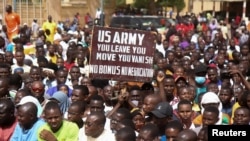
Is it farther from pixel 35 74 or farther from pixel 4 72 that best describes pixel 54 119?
pixel 35 74

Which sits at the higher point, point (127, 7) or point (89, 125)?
point (127, 7)

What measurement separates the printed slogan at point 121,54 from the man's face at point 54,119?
2139mm

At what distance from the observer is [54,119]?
5062mm

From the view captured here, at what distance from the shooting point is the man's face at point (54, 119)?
5059 mm

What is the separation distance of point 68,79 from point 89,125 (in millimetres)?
3333

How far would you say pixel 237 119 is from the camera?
5422 mm

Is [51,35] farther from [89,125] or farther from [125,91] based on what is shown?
[89,125]

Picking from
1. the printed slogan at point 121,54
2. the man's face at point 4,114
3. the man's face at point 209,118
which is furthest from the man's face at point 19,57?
the man's face at point 209,118

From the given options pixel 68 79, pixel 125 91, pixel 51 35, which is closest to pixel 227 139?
pixel 125 91

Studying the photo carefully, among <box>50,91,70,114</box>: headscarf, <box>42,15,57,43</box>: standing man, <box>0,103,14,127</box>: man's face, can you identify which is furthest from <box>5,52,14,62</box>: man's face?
<box>42,15,57,43</box>: standing man

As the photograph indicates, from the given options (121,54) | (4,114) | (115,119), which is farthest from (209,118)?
(121,54)

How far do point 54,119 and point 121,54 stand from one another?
2437 millimetres

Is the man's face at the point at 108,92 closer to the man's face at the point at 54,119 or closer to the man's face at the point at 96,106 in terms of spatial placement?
the man's face at the point at 96,106

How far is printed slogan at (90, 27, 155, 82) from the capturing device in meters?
7.23
